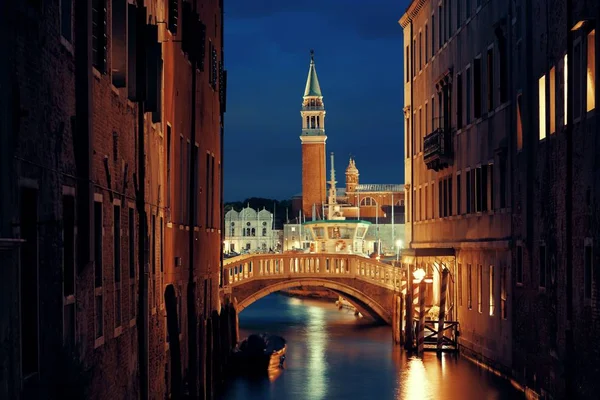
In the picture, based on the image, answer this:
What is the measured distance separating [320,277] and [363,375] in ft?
46.8

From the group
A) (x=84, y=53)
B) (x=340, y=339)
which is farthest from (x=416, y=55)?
(x=84, y=53)

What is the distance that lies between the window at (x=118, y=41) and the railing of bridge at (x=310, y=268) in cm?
2763

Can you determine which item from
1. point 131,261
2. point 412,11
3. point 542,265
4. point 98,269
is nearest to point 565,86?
point 542,265

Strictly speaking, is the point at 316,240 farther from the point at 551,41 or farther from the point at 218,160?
the point at 551,41

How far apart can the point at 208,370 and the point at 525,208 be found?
23.2 ft

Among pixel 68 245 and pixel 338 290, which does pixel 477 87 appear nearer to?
pixel 338 290

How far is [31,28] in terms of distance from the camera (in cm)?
902

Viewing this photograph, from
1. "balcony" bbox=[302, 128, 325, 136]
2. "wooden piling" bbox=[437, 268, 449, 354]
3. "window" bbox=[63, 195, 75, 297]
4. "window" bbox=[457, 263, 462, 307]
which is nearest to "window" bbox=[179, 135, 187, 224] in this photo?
"window" bbox=[63, 195, 75, 297]

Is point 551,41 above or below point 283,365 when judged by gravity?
above

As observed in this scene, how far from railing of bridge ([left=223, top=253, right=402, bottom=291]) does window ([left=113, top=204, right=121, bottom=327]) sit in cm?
2718

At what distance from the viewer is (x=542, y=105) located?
2108cm

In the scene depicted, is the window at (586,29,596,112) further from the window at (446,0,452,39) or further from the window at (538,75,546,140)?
the window at (446,0,452,39)

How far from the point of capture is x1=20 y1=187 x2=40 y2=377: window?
899cm

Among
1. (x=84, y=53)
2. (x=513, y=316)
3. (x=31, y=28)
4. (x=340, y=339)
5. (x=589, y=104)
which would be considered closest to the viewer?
(x=31, y=28)
